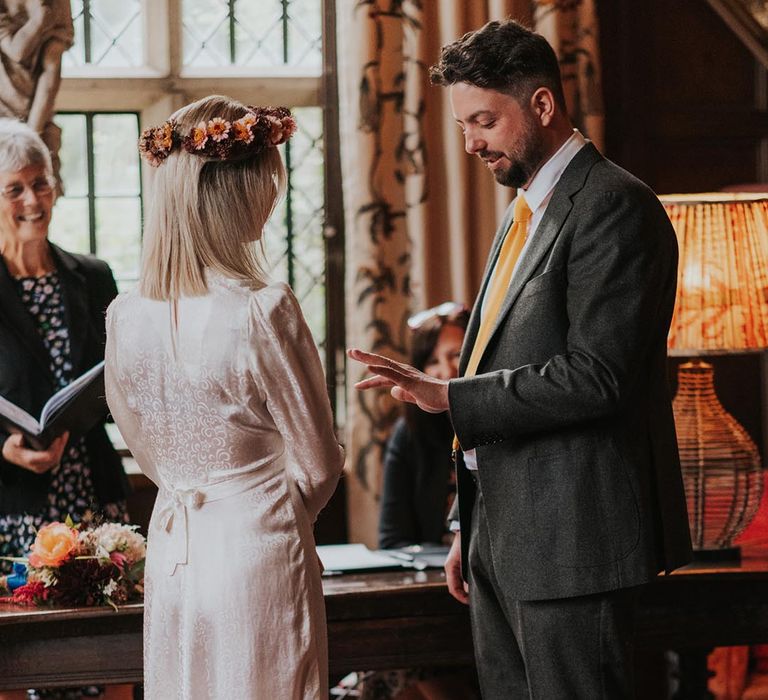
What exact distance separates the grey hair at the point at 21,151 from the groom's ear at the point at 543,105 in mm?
1776

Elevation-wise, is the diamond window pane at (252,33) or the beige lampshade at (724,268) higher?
the diamond window pane at (252,33)

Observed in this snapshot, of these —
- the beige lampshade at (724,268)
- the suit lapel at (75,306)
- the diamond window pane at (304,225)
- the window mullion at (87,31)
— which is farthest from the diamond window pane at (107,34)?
the beige lampshade at (724,268)

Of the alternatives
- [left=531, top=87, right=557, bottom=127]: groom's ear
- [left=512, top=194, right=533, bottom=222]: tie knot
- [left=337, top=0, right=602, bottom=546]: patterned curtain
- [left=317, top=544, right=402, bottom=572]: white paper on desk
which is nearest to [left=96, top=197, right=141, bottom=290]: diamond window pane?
[left=337, top=0, right=602, bottom=546]: patterned curtain

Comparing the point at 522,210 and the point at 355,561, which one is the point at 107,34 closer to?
the point at 355,561

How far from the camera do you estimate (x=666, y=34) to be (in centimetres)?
411

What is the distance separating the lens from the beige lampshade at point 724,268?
2.75m

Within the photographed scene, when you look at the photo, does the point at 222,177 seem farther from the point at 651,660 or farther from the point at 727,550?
the point at 651,660

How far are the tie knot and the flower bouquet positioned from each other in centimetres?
112

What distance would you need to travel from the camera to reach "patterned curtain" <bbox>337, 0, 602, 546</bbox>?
12.7ft

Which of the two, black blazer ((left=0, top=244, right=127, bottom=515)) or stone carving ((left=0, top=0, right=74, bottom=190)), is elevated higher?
stone carving ((left=0, top=0, right=74, bottom=190))

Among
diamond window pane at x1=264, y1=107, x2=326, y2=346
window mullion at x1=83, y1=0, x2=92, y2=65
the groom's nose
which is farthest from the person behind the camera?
diamond window pane at x1=264, y1=107, x2=326, y2=346

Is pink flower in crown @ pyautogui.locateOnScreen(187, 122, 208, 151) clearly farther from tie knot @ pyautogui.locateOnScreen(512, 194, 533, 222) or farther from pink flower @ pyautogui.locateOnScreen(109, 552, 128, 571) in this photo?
pink flower @ pyautogui.locateOnScreen(109, 552, 128, 571)

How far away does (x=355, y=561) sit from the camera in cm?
285

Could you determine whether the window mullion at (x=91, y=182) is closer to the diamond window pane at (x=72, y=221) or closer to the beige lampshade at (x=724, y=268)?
the diamond window pane at (x=72, y=221)
